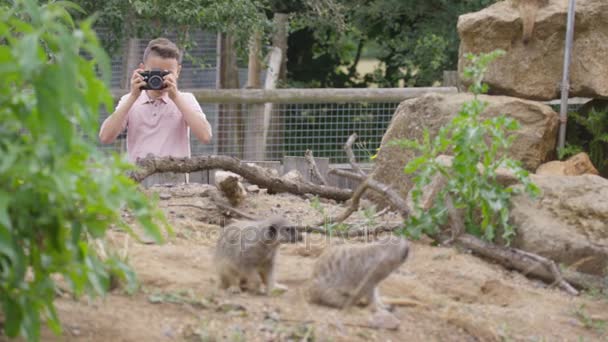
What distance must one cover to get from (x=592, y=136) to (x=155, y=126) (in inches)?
150

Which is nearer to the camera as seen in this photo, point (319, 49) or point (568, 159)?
point (568, 159)

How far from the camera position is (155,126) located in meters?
5.78

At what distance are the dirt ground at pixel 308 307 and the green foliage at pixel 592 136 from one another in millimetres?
2819

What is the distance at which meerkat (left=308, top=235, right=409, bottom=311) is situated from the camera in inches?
143

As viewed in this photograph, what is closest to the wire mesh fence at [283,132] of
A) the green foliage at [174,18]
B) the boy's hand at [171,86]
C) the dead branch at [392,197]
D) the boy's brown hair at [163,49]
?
the green foliage at [174,18]

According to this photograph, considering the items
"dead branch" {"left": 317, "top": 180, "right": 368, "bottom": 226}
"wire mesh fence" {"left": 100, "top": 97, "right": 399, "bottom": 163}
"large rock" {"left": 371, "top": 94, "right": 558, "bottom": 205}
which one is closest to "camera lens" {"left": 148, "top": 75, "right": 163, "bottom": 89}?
"dead branch" {"left": 317, "top": 180, "right": 368, "bottom": 226}

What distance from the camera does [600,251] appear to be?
186 inches

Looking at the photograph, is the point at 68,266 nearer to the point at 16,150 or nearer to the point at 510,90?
the point at 16,150

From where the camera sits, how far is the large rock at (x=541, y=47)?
7.07 meters

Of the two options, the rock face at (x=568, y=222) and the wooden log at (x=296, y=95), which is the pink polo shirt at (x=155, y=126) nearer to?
the rock face at (x=568, y=222)

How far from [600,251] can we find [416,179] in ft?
3.42

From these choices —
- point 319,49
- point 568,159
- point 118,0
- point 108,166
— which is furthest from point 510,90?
point 319,49

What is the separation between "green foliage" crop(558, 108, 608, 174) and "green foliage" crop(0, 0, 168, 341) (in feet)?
16.3

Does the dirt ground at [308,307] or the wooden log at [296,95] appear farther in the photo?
the wooden log at [296,95]
